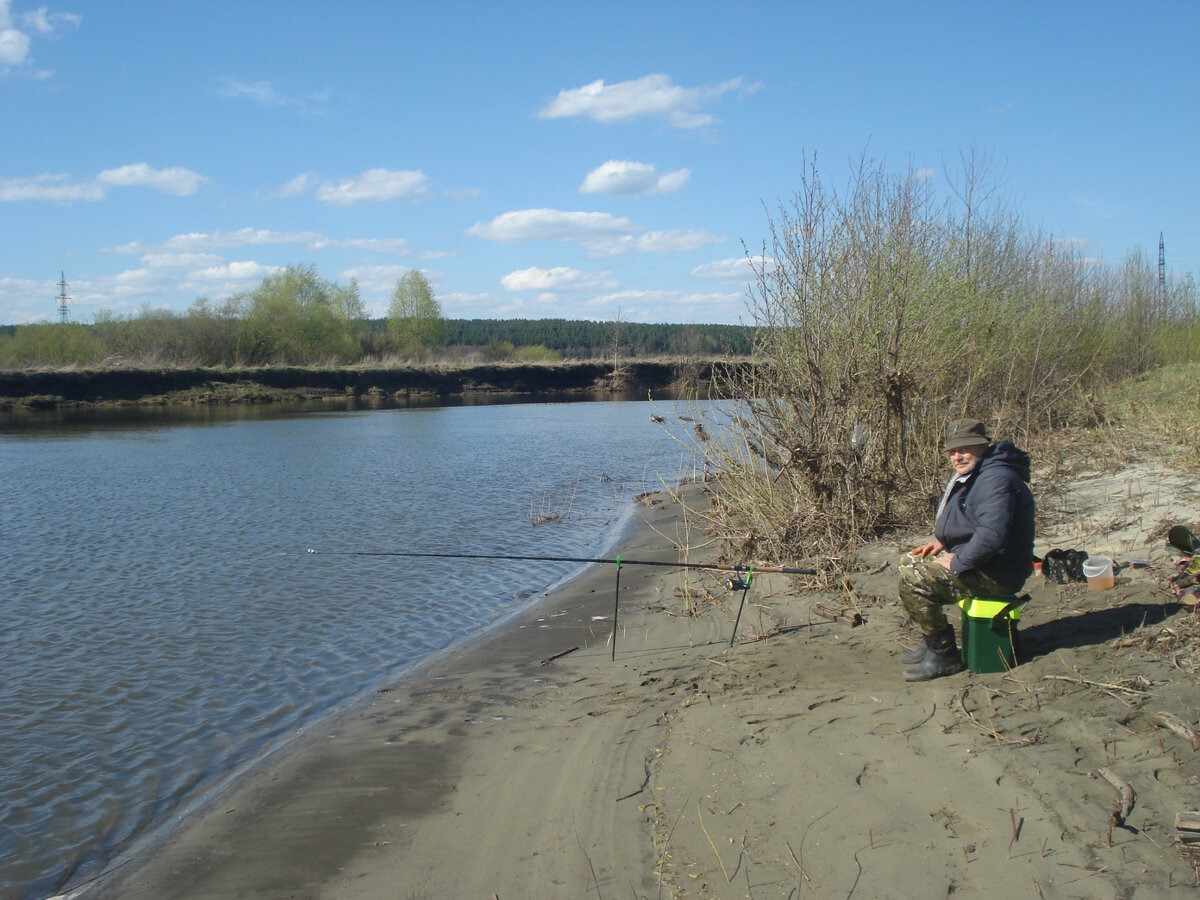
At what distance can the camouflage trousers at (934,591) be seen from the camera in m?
5.00

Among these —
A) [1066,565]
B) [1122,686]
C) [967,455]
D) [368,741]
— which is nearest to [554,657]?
[368,741]

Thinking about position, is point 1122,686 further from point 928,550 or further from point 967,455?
point 967,455

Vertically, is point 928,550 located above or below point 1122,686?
above

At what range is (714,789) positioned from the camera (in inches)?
171

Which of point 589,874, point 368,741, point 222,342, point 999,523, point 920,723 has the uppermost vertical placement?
point 222,342

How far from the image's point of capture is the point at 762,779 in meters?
4.35

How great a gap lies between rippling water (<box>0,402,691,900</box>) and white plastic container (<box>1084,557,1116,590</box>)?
17.8 feet

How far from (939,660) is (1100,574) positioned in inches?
61.1

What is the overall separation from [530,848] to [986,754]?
2227 millimetres

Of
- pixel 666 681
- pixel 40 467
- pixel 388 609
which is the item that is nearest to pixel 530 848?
pixel 666 681

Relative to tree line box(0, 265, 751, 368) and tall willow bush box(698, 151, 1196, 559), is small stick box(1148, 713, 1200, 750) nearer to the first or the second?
tall willow bush box(698, 151, 1196, 559)

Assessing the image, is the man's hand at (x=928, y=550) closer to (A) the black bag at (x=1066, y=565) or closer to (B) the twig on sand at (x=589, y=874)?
(A) the black bag at (x=1066, y=565)

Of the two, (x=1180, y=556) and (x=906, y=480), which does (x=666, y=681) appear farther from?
(x=906, y=480)

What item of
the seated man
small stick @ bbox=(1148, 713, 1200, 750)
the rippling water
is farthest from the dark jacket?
the rippling water
